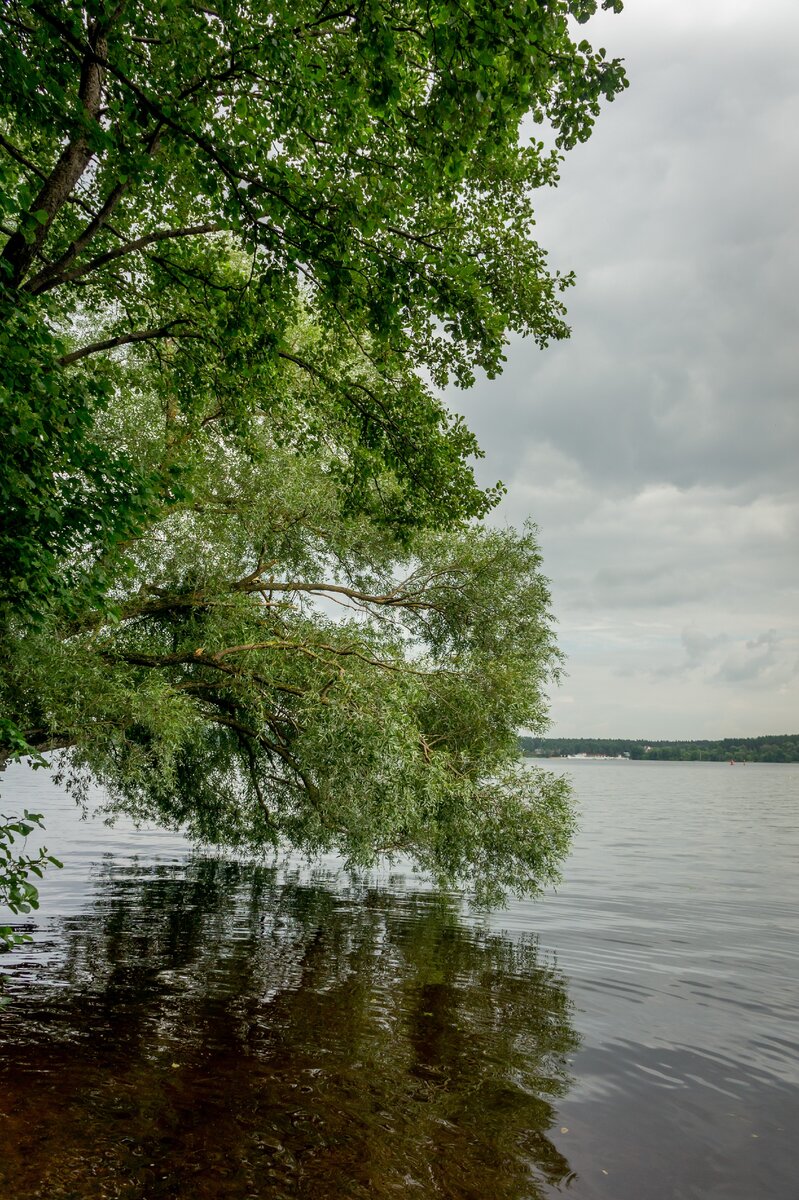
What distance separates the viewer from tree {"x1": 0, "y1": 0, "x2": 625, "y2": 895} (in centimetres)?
855

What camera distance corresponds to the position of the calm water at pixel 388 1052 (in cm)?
805

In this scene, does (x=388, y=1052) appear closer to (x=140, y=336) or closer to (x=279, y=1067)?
(x=279, y=1067)

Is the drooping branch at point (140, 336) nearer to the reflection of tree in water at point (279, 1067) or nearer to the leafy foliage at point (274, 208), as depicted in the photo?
the leafy foliage at point (274, 208)

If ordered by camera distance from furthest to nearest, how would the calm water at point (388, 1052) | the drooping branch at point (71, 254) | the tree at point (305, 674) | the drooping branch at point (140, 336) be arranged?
the tree at point (305, 674) → the drooping branch at point (140, 336) → the drooping branch at point (71, 254) → the calm water at point (388, 1052)

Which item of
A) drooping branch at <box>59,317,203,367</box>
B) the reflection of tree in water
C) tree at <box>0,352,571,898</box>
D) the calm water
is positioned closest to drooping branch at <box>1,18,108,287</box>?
A: drooping branch at <box>59,317,203,367</box>

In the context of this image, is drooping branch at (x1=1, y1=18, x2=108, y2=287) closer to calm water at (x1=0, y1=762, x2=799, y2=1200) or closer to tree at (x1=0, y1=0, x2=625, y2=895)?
tree at (x1=0, y1=0, x2=625, y2=895)

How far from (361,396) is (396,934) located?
43.9ft

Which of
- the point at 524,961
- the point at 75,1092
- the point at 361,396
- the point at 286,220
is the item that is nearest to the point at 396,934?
the point at 524,961

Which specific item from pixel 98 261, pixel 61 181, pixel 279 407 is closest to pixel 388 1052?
pixel 279 407

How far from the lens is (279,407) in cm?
1514

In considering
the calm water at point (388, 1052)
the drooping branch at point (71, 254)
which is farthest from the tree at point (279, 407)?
the calm water at point (388, 1052)

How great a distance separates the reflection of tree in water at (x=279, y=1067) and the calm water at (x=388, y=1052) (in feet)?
0.13

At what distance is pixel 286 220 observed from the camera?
386 inches

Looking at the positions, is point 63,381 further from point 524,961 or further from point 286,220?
point 524,961
